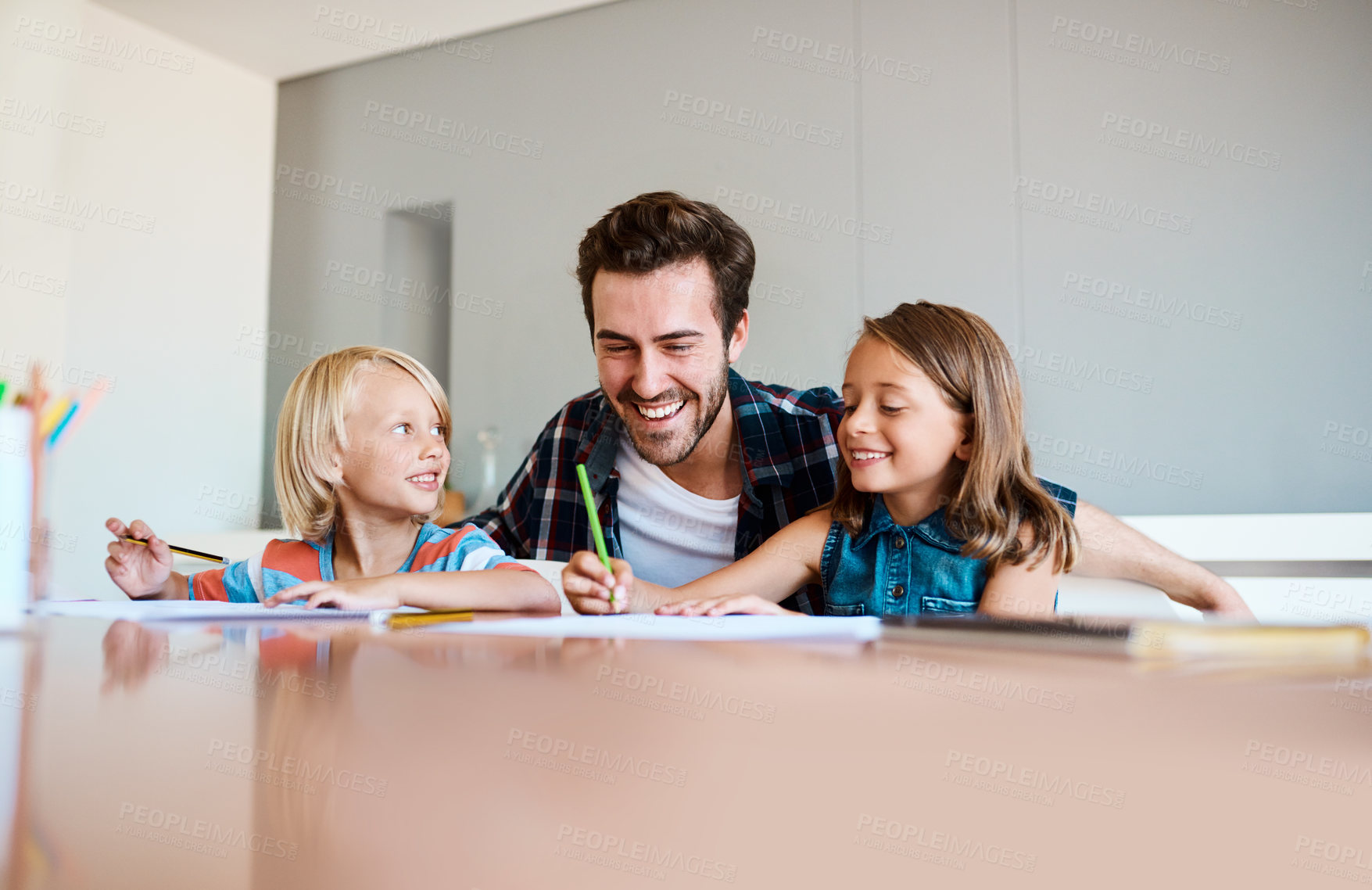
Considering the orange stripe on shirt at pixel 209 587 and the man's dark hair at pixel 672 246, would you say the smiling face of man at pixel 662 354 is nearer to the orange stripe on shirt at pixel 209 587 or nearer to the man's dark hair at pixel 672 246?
the man's dark hair at pixel 672 246

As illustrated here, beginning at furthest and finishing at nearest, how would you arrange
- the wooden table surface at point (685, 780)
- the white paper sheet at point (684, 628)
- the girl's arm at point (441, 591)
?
the girl's arm at point (441, 591) → the white paper sheet at point (684, 628) → the wooden table surface at point (685, 780)

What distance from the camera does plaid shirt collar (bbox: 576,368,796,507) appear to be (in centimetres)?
156

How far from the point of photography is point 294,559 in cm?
134

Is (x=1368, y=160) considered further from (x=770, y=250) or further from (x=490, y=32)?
(x=490, y=32)

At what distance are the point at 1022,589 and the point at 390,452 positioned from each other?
86 cm

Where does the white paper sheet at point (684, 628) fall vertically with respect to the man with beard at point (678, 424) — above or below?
below

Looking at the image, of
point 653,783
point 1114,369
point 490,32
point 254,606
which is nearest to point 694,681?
point 653,783

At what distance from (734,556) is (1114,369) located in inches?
57.8

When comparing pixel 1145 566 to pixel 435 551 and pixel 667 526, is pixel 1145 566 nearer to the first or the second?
pixel 667 526

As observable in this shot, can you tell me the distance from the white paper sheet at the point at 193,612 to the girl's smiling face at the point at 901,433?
2.14 feet

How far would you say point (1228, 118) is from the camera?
247 centimetres

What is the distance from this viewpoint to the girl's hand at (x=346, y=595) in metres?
0.91

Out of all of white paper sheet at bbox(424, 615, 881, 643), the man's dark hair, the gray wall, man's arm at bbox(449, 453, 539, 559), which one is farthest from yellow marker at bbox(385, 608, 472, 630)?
the gray wall

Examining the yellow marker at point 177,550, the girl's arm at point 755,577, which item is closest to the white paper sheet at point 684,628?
the girl's arm at point 755,577
